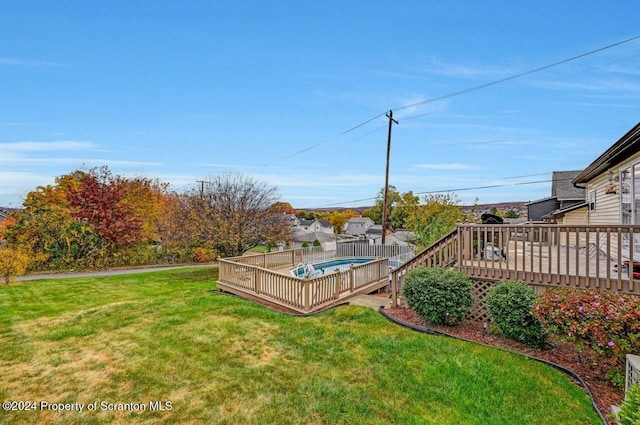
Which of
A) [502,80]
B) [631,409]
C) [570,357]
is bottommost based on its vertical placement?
[570,357]

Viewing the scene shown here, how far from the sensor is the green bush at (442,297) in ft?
17.6

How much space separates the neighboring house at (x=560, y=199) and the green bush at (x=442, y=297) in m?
14.0

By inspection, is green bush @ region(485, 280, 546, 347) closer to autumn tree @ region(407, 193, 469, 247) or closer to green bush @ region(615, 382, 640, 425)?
green bush @ region(615, 382, 640, 425)

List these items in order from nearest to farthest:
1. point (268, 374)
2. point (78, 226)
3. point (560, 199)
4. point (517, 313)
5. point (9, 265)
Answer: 1. point (268, 374)
2. point (517, 313)
3. point (9, 265)
4. point (78, 226)
5. point (560, 199)

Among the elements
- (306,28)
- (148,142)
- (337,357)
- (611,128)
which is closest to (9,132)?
(148,142)

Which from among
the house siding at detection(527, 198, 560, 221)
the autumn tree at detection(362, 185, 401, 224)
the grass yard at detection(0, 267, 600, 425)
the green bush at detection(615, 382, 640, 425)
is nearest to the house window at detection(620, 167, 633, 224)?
the grass yard at detection(0, 267, 600, 425)

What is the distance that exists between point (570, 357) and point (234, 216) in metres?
12.9

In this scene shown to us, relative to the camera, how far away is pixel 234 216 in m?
14.5

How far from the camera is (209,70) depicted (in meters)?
14.9

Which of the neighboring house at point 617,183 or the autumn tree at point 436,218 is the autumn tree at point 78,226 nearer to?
the autumn tree at point 436,218

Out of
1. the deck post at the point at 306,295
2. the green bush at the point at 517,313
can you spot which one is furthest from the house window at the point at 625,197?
the deck post at the point at 306,295

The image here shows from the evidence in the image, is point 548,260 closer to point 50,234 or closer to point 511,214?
point 50,234

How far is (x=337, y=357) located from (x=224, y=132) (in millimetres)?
18772

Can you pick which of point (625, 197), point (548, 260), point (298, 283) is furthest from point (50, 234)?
point (625, 197)
